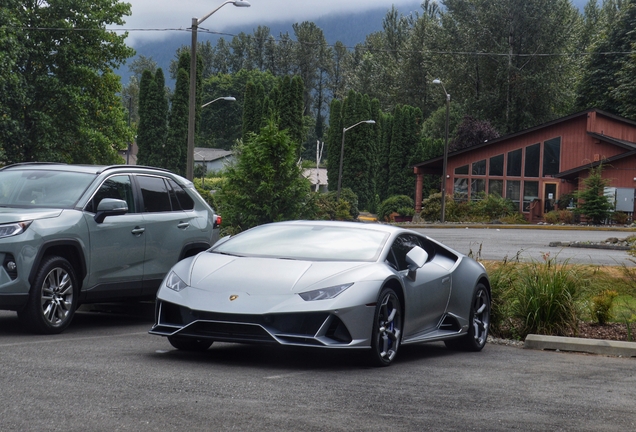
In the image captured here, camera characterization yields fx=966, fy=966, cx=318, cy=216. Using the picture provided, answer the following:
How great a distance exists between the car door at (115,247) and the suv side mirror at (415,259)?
3392 mm

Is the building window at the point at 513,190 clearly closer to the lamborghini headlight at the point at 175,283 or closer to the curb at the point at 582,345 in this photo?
the curb at the point at 582,345

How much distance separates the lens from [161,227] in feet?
36.7

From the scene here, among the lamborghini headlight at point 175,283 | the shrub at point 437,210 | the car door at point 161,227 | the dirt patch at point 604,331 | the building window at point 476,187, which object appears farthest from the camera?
the building window at point 476,187

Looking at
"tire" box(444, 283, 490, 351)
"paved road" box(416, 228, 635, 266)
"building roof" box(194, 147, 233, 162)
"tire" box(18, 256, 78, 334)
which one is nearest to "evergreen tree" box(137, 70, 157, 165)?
"building roof" box(194, 147, 233, 162)

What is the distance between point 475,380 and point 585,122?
53543 mm

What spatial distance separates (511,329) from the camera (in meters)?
11.8

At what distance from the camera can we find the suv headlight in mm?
9336

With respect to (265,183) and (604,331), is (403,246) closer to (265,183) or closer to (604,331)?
(604,331)

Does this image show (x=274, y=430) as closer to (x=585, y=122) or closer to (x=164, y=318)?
(x=164, y=318)

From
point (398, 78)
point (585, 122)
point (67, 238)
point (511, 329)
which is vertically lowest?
point (511, 329)

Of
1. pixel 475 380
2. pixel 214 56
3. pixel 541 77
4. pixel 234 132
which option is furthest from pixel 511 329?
pixel 214 56

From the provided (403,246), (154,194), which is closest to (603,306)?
(403,246)

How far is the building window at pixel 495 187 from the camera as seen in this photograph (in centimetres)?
6038

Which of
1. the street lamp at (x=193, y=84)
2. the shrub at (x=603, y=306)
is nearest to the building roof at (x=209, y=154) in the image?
the street lamp at (x=193, y=84)
